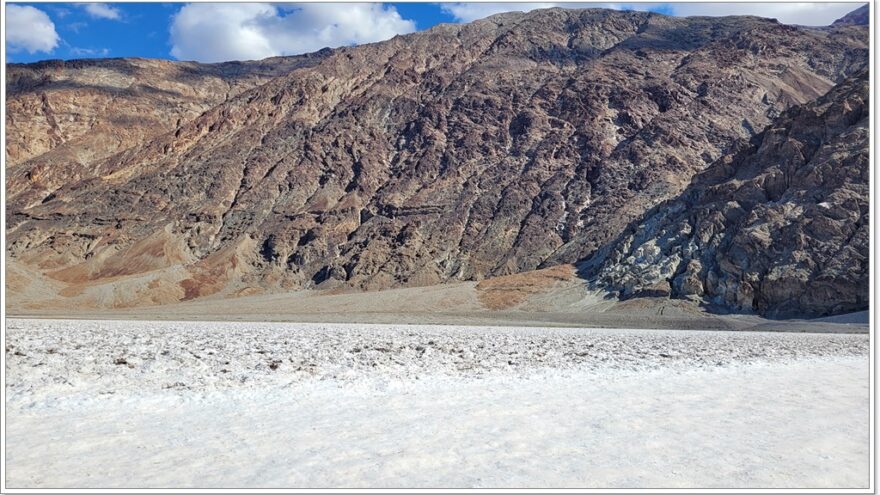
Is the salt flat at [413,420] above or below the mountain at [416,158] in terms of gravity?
below

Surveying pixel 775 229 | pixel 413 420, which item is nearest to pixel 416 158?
pixel 775 229

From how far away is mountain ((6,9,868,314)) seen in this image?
6106 cm

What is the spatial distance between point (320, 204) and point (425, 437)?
211ft

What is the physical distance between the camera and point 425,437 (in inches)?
278

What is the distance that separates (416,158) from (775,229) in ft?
135

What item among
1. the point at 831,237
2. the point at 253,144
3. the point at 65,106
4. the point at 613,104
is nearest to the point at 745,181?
the point at 831,237

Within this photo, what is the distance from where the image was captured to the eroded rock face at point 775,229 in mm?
37969

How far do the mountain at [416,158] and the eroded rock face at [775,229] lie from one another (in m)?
10.2

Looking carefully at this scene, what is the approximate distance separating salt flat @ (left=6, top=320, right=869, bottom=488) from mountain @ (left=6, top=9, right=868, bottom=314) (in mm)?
44385

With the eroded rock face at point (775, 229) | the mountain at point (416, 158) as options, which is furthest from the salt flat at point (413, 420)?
the mountain at point (416, 158)

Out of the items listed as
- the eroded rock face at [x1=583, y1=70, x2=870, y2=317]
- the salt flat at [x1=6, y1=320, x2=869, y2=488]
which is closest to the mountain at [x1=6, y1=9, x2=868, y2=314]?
the eroded rock face at [x1=583, y1=70, x2=870, y2=317]

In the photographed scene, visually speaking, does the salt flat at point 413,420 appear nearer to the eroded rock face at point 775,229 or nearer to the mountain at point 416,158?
the eroded rock face at point 775,229

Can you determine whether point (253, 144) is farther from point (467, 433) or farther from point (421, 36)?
point (467, 433)

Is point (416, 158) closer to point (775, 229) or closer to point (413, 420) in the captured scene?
point (775, 229)
